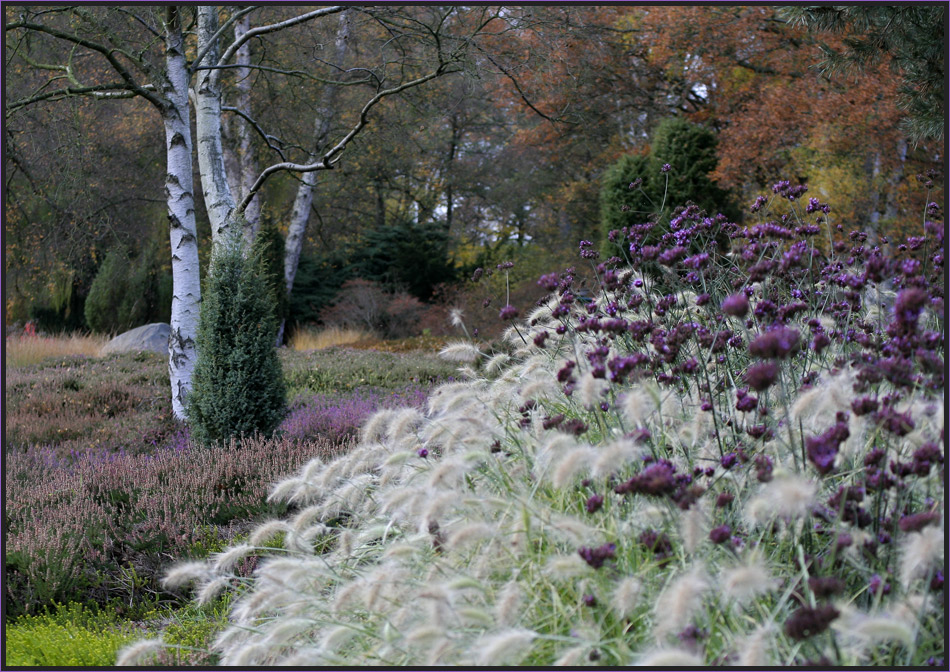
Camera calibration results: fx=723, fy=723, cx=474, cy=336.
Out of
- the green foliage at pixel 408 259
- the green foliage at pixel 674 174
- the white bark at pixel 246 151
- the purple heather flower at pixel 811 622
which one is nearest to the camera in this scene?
the purple heather flower at pixel 811 622

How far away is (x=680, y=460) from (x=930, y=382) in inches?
35.4

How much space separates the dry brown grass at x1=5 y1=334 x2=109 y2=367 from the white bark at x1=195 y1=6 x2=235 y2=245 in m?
6.04

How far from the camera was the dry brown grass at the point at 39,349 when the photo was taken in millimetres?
11766

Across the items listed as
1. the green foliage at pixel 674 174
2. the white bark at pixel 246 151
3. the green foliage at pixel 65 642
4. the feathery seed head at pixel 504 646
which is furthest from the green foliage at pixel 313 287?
the feathery seed head at pixel 504 646

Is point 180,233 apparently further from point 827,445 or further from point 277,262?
point 277,262

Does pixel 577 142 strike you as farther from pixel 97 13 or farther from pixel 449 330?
pixel 97 13

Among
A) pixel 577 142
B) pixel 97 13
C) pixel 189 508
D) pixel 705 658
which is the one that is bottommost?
pixel 189 508

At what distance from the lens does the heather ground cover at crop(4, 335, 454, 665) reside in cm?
338

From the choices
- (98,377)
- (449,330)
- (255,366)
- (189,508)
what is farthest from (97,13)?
(449,330)

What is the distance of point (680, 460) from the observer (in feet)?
9.28

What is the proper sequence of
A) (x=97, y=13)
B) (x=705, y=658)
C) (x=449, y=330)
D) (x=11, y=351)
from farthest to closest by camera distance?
1. (x=449, y=330)
2. (x=11, y=351)
3. (x=97, y=13)
4. (x=705, y=658)

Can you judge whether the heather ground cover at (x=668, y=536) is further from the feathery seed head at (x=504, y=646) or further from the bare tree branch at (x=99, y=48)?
the bare tree branch at (x=99, y=48)

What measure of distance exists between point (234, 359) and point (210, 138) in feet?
8.50

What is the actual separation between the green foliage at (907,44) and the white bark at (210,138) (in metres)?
5.40
